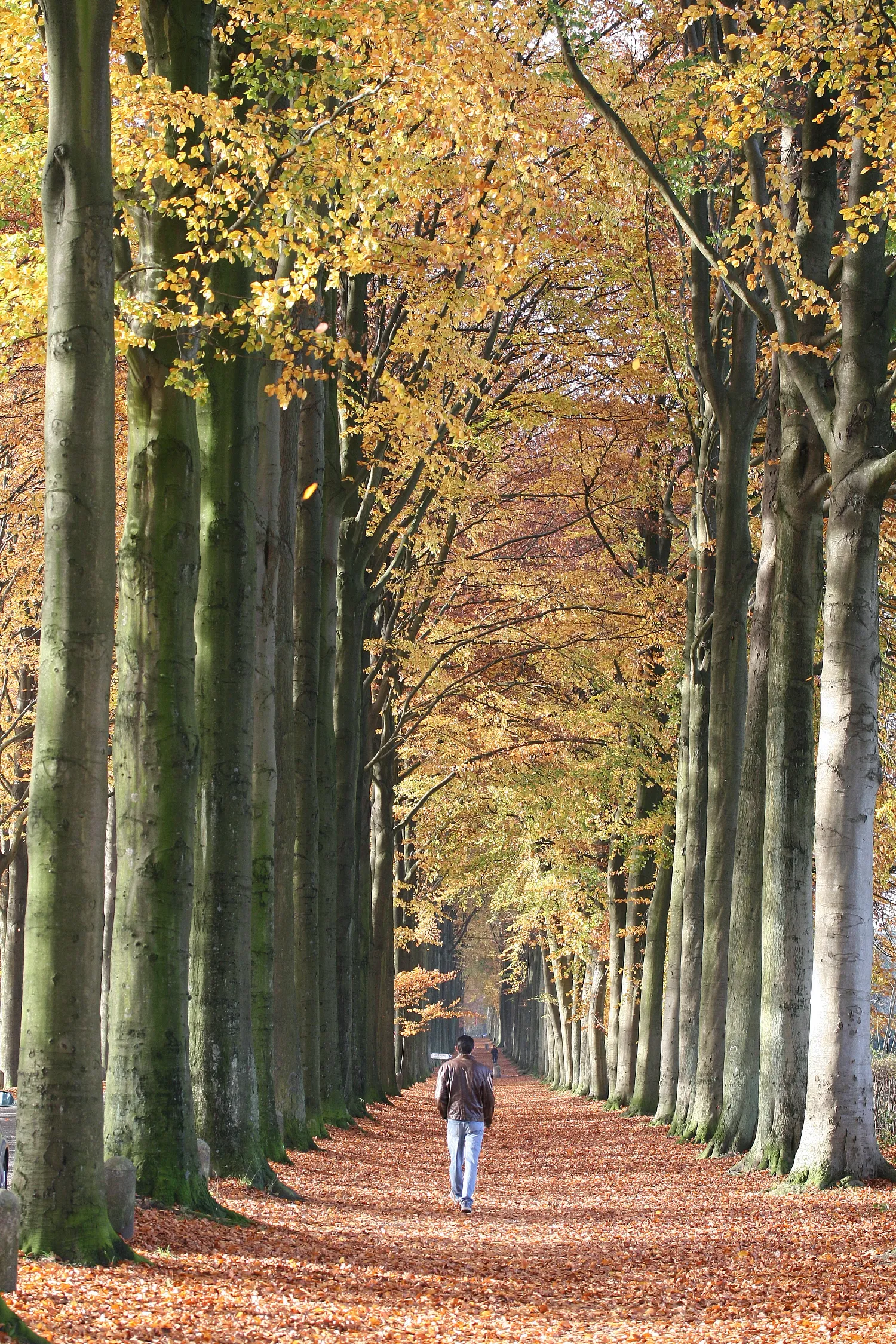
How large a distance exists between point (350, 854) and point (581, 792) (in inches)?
291

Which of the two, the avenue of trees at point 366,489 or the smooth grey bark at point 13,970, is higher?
the avenue of trees at point 366,489

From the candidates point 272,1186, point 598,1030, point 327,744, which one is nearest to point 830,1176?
point 272,1186

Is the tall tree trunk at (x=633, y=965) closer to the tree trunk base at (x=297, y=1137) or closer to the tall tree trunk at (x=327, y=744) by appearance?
the tall tree trunk at (x=327, y=744)

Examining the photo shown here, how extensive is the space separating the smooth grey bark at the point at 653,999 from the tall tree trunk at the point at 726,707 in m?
6.35

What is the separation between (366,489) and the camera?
18.4 metres

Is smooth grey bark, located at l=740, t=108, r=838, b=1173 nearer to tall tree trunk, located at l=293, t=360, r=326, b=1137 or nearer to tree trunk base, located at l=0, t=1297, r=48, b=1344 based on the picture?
tall tree trunk, located at l=293, t=360, r=326, b=1137

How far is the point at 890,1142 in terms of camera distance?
666 inches

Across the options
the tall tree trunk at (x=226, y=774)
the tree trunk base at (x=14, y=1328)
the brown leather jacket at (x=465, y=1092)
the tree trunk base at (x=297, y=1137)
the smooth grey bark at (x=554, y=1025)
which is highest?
the tall tree trunk at (x=226, y=774)

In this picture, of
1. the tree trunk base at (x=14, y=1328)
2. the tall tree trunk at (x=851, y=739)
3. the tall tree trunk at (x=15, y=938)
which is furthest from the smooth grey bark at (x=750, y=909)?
the tall tree trunk at (x=15, y=938)

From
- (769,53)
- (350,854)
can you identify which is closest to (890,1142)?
→ (350,854)

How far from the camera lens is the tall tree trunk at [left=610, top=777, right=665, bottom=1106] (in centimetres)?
2539

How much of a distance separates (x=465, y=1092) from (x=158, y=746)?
17.3 ft

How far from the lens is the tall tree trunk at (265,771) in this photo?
40.5ft

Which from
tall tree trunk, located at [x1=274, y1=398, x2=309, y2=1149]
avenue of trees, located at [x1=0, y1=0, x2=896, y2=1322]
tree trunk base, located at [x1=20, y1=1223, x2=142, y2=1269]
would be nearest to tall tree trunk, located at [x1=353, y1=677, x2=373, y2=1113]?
avenue of trees, located at [x1=0, y1=0, x2=896, y2=1322]
